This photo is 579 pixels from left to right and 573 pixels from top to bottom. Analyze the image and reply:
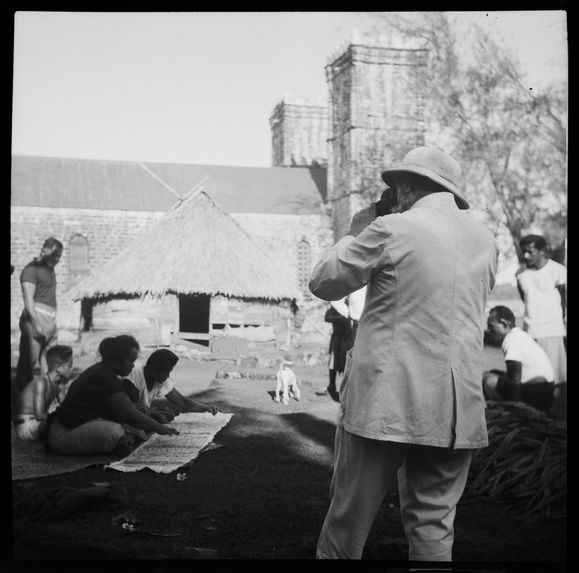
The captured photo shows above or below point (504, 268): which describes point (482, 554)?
below

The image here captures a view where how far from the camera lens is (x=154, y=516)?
3881 mm

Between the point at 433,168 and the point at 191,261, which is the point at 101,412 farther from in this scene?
the point at 433,168

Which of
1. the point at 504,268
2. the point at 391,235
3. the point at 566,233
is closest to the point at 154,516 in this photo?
the point at 391,235

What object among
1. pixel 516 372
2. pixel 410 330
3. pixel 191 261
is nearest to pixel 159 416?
pixel 191 261

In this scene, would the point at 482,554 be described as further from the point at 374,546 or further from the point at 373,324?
the point at 373,324

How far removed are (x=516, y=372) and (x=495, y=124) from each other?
1366mm

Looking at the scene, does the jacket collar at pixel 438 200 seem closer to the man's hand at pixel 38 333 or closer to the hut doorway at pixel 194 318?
the hut doorway at pixel 194 318

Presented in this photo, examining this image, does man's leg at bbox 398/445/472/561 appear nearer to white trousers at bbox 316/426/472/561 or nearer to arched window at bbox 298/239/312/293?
white trousers at bbox 316/426/472/561

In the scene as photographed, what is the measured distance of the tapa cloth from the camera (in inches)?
116

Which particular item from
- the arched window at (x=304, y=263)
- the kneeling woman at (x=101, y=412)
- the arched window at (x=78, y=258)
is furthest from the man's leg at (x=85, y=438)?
the arched window at (x=304, y=263)

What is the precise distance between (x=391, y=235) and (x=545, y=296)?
1.55m

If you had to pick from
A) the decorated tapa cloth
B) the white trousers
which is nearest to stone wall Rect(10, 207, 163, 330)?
the decorated tapa cloth

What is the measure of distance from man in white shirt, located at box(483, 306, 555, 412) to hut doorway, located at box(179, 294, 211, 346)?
1.52 metres

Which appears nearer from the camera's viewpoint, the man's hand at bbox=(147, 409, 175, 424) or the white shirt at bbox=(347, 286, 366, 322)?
the white shirt at bbox=(347, 286, 366, 322)
